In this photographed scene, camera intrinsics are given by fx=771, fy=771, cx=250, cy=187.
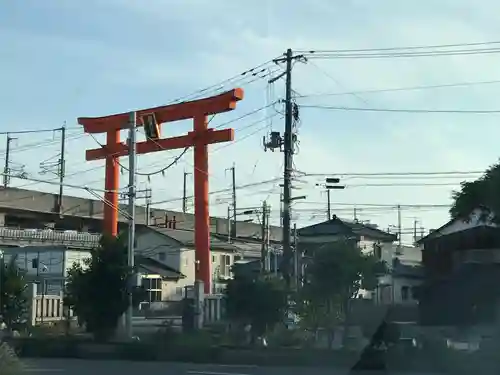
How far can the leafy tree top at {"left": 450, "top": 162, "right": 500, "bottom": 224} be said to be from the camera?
763 inches

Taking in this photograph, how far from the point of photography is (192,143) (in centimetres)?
3625

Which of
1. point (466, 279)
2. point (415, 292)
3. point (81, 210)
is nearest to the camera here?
point (466, 279)

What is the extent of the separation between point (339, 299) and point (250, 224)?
5814cm

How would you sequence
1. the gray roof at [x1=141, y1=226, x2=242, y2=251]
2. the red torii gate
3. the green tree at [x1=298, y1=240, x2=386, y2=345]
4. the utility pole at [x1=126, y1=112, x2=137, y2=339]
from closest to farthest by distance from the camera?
the green tree at [x1=298, y1=240, x2=386, y2=345], the utility pole at [x1=126, y1=112, x2=137, y2=339], the red torii gate, the gray roof at [x1=141, y1=226, x2=242, y2=251]

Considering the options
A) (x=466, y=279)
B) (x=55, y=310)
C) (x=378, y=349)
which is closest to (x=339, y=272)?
(x=466, y=279)

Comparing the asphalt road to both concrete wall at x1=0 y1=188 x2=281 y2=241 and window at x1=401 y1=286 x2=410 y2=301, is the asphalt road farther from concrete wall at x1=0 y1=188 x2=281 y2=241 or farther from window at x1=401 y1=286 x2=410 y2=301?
concrete wall at x1=0 y1=188 x2=281 y2=241

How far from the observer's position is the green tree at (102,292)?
26516 mm

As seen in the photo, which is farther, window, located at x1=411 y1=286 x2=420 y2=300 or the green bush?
window, located at x1=411 y1=286 x2=420 y2=300

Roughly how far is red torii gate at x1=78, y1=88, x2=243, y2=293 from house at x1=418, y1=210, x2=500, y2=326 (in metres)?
15.4

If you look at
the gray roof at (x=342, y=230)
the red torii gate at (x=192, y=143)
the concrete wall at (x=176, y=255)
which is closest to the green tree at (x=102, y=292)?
the red torii gate at (x=192, y=143)

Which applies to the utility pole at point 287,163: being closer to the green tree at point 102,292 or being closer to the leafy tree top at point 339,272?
the leafy tree top at point 339,272

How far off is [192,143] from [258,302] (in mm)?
13788

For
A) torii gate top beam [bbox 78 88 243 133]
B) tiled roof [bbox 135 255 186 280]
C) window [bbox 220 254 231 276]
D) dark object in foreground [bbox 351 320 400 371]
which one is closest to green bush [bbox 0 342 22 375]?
dark object in foreground [bbox 351 320 400 371]

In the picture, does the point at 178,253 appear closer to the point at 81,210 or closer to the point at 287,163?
the point at 81,210
